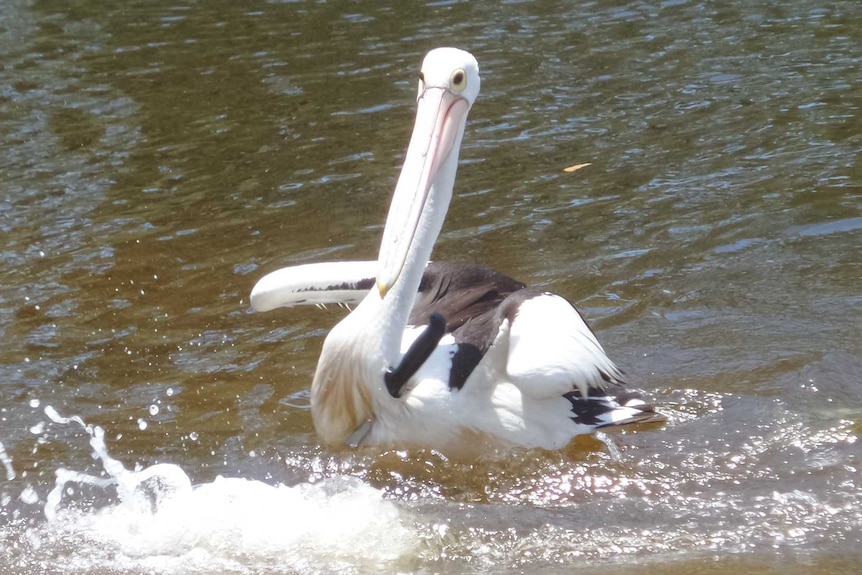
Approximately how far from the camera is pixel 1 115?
345 inches

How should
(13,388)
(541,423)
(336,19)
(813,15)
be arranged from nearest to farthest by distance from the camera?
(541,423) → (13,388) → (813,15) → (336,19)

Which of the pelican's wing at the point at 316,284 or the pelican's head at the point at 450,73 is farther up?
the pelican's head at the point at 450,73

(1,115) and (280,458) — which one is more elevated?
(1,115)

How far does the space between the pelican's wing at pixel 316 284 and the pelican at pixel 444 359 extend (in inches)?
13.7

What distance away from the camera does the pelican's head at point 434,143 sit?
3936mm

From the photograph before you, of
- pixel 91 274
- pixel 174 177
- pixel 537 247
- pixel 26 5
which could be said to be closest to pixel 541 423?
pixel 537 247

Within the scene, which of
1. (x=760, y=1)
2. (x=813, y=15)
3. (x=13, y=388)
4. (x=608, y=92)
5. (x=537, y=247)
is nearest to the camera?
(x=13, y=388)

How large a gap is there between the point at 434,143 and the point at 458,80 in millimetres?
250

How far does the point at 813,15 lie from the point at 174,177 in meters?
5.63

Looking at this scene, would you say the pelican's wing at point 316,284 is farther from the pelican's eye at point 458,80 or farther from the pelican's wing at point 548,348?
the pelican's eye at point 458,80

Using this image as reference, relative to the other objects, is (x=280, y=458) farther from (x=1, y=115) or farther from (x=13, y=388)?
(x=1, y=115)

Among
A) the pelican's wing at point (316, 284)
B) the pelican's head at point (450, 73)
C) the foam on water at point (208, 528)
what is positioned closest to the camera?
the foam on water at point (208, 528)

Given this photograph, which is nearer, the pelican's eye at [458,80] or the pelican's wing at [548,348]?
the pelican's wing at [548,348]

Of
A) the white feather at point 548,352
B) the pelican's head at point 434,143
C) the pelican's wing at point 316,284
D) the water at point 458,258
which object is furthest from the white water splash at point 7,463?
the white feather at point 548,352
